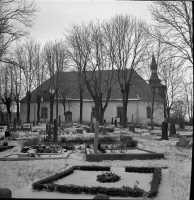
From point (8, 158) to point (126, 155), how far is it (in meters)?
3.18

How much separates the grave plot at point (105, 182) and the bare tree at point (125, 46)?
3.05 metres

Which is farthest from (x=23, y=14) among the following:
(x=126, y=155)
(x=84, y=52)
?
(x=126, y=155)

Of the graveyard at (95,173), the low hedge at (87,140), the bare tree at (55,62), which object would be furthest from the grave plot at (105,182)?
the low hedge at (87,140)

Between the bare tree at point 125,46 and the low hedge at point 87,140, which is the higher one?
the bare tree at point 125,46

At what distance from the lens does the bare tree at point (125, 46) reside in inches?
321

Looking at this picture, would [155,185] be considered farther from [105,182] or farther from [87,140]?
[87,140]

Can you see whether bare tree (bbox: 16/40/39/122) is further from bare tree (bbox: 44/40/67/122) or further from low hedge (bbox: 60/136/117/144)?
low hedge (bbox: 60/136/117/144)

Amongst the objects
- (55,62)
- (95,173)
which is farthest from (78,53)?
(95,173)

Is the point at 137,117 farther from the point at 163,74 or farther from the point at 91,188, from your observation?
the point at 91,188

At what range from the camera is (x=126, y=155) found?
7.14 metres

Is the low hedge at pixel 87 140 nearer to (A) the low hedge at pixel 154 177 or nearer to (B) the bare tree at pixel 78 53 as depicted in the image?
(B) the bare tree at pixel 78 53

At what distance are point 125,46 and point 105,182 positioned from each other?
7519 millimetres

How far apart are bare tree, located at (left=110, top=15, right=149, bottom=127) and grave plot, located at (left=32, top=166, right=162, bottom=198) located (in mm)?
3052

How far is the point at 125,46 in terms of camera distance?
1095 cm
